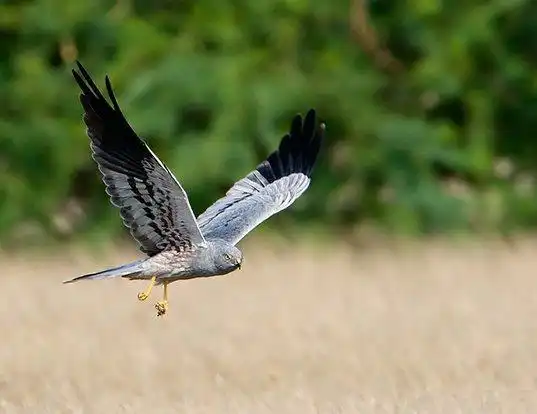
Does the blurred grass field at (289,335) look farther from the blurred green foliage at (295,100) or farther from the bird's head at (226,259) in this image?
the bird's head at (226,259)

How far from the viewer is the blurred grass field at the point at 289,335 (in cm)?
731

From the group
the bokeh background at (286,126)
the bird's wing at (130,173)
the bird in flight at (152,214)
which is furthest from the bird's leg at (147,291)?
the bokeh background at (286,126)

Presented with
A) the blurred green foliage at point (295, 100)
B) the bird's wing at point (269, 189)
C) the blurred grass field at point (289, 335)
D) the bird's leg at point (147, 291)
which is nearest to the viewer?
the bird's leg at point (147, 291)

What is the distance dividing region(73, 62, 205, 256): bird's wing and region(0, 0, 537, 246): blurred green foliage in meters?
6.63

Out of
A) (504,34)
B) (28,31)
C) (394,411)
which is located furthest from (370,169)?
(394,411)

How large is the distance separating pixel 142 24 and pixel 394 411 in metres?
7.51

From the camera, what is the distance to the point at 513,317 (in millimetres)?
10102

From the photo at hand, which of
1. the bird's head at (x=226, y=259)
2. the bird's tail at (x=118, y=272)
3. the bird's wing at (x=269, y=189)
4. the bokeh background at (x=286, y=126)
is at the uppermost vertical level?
the bokeh background at (x=286, y=126)

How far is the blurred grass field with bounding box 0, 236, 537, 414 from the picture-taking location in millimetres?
7312

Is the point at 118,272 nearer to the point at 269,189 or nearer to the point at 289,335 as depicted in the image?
the point at 269,189

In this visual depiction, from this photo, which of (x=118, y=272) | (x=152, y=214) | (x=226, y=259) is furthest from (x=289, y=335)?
(x=118, y=272)

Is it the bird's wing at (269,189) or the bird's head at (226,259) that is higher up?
the bird's wing at (269,189)

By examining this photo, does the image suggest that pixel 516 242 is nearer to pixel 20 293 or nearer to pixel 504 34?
pixel 504 34

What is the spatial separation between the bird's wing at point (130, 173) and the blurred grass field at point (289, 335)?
1.09m
